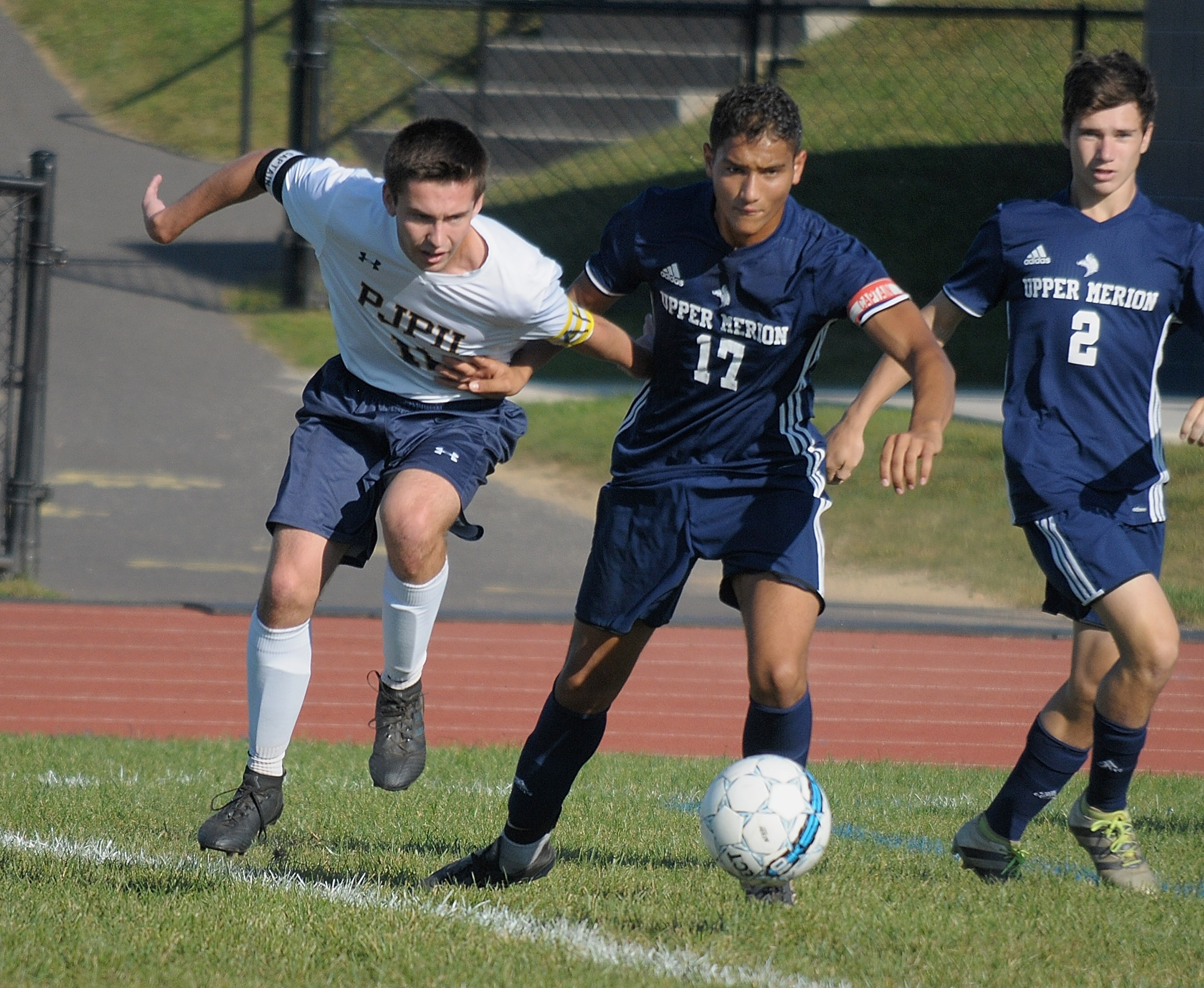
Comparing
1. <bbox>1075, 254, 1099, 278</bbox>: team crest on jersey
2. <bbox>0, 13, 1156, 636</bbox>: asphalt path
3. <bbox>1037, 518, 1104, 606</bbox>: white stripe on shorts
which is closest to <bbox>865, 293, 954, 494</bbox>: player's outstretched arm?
<bbox>1075, 254, 1099, 278</bbox>: team crest on jersey

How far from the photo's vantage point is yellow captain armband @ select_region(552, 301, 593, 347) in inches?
170

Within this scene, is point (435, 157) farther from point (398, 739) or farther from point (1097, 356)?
point (1097, 356)

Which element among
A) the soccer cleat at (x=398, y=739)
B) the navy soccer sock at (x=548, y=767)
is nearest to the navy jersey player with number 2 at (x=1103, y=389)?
the navy soccer sock at (x=548, y=767)

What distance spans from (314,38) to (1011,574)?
7.85m

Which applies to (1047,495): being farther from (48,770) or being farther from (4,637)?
(4,637)

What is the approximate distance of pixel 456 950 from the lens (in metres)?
3.60

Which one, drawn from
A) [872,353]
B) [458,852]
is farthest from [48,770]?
[872,353]

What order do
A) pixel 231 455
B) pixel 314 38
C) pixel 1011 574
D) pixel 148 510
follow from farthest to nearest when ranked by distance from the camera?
pixel 314 38
pixel 231 455
pixel 148 510
pixel 1011 574

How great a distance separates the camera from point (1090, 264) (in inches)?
169

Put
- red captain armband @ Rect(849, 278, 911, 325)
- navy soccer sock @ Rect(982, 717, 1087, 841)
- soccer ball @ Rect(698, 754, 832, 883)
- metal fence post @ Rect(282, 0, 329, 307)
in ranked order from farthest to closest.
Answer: metal fence post @ Rect(282, 0, 329, 307) < navy soccer sock @ Rect(982, 717, 1087, 841) < red captain armband @ Rect(849, 278, 911, 325) < soccer ball @ Rect(698, 754, 832, 883)

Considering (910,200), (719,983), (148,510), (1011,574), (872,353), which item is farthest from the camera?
(910,200)

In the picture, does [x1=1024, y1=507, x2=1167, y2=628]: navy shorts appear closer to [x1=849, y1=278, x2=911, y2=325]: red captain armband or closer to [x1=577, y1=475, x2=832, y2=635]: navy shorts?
[x1=577, y1=475, x2=832, y2=635]: navy shorts

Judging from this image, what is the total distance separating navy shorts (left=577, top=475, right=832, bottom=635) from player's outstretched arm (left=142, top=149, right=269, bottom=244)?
5.18 feet

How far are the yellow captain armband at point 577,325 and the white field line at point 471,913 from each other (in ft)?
5.14
